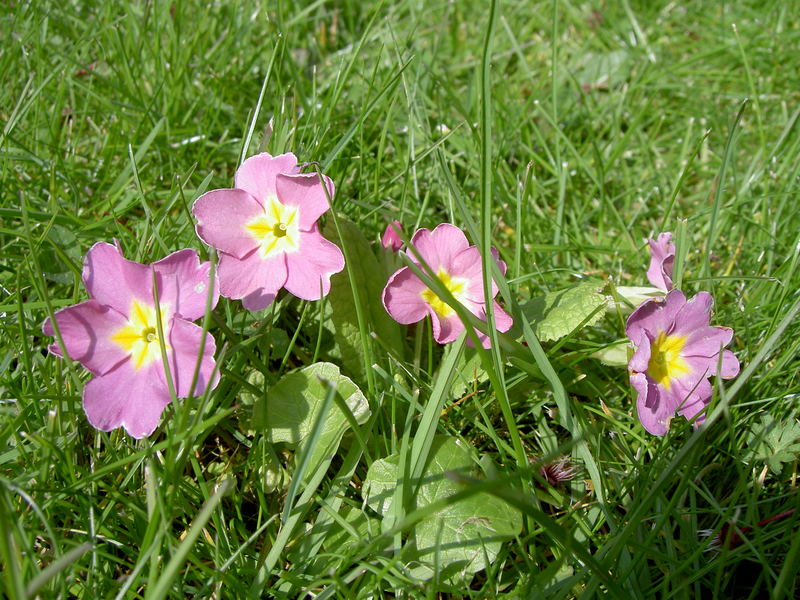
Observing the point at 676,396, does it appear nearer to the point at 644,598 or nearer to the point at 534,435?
the point at 534,435

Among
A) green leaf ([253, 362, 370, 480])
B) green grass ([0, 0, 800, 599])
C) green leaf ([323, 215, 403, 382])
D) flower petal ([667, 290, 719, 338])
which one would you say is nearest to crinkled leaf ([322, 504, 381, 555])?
green grass ([0, 0, 800, 599])

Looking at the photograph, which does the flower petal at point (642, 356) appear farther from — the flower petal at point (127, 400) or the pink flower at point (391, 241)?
the flower petal at point (127, 400)

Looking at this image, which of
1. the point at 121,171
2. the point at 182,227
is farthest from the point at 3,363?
the point at 121,171

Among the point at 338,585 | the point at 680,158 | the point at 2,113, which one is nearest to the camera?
the point at 338,585

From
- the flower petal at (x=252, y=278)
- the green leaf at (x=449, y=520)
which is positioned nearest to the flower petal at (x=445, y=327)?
the green leaf at (x=449, y=520)

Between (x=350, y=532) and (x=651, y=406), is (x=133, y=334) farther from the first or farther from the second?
(x=651, y=406)

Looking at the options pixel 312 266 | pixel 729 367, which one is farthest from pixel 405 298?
pixel 729 367
